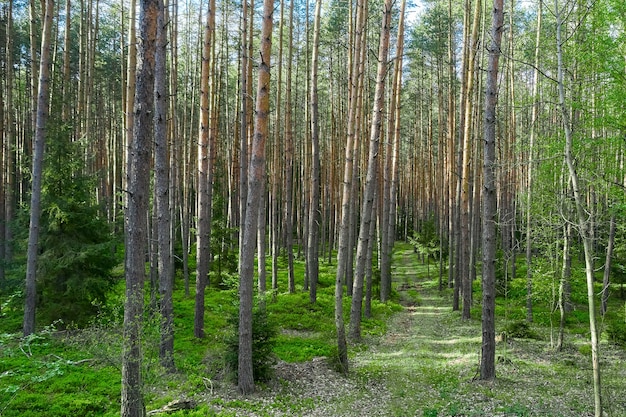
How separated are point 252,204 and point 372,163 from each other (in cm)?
426

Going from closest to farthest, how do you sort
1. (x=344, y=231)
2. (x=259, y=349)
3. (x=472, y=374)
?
1. (x=259, y=349)
2. (x=472, y=374)
3. (x=344, y=231)

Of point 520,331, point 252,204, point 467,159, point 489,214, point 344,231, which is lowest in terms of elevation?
point 520,331

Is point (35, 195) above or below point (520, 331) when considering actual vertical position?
above

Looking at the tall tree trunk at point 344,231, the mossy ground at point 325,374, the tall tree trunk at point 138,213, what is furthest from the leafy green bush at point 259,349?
the tall tree trunk at point 138,213

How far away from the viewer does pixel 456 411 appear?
7.68 meters

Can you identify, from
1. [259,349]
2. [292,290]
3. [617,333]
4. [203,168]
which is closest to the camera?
[259,349]

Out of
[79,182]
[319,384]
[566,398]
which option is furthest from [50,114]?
[566,398]

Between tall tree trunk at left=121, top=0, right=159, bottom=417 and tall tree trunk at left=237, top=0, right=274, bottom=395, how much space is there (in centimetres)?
277

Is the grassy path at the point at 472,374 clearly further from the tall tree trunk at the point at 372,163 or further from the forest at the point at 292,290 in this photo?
the tall tree trunk at the point at 372,163

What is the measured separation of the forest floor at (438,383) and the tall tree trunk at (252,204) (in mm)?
634

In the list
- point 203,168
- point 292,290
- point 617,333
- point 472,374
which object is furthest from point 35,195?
point 617,333

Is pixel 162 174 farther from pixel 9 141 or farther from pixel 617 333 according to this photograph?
pixel 617 333

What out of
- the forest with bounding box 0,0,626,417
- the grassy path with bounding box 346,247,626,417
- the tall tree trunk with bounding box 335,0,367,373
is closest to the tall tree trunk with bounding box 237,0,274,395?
the forest with bounding box 0,0,626,417

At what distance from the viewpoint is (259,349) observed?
364 inches
